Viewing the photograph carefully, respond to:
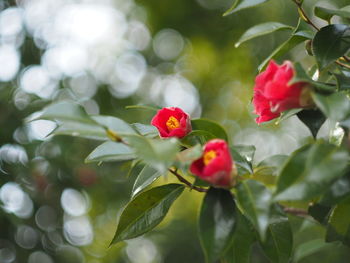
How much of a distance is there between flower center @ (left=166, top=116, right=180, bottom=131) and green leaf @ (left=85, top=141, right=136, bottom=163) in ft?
0.42

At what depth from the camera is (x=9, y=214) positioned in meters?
2.11

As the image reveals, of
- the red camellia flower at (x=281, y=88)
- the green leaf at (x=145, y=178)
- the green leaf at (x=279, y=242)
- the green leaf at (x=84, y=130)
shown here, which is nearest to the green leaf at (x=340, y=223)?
the green leaf at (x=279, y=242)

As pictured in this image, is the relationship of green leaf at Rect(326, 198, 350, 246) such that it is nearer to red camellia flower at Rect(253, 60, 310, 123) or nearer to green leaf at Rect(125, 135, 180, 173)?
red camellia flower at Rect(253, 60, 310, 123)

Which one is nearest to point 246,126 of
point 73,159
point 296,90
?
point 73,159

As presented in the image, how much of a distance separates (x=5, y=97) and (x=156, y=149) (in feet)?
6.16

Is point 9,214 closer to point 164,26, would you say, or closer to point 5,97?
point 5,97

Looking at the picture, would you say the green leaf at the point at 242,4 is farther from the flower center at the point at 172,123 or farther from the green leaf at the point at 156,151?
the green leaf at the point at 156,151

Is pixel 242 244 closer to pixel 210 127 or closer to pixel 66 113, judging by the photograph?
pixel 210 127

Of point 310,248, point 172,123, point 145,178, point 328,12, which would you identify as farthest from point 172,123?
point 310,248

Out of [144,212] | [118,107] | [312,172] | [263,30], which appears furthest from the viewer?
[118,107]

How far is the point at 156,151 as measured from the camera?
1.90 ft

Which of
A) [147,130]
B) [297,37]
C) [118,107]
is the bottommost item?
[118,107]

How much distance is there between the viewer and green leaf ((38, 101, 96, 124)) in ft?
2.00

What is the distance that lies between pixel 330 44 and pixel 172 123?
31 cm
